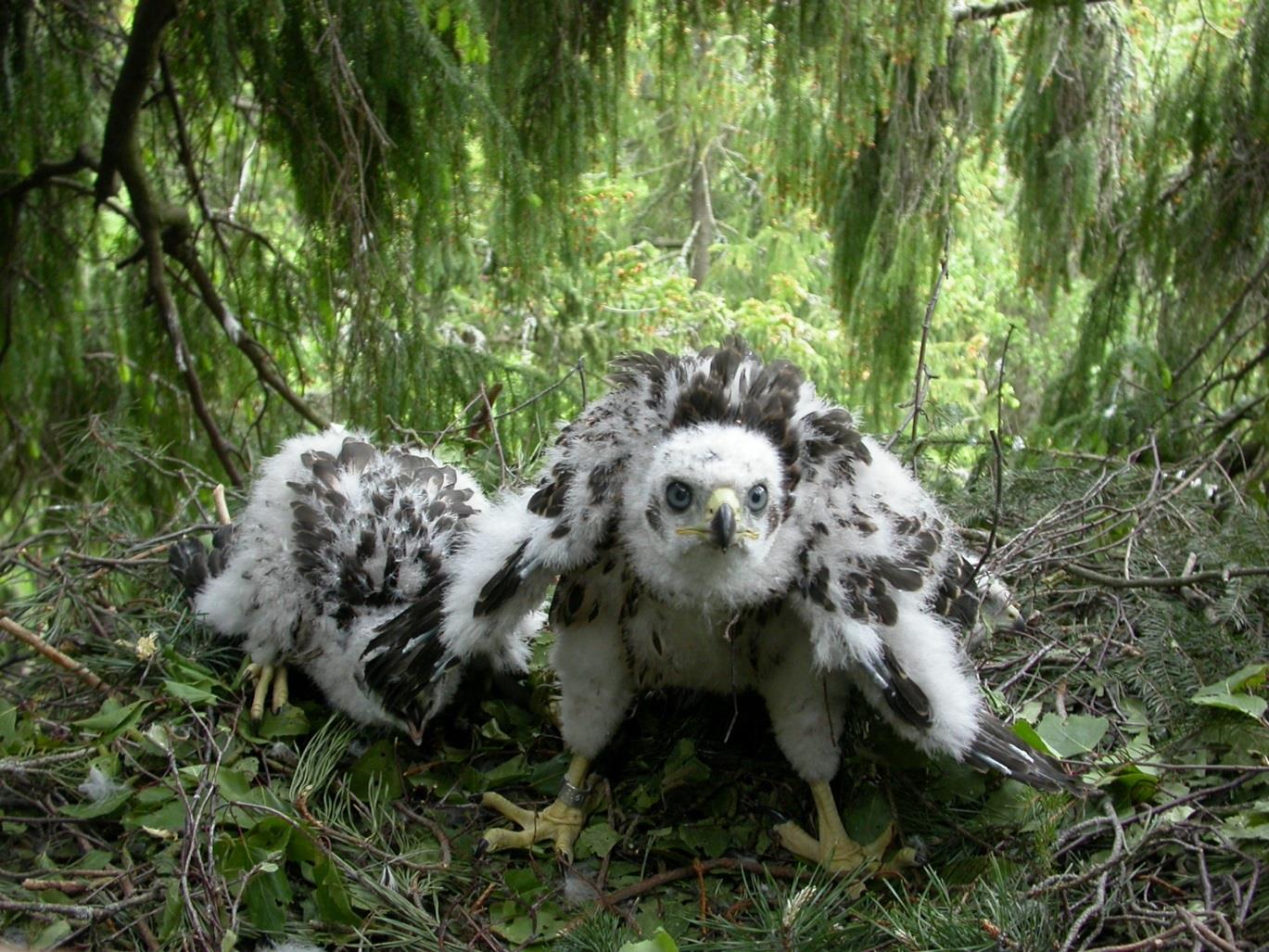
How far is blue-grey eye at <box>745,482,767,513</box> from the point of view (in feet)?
7.66

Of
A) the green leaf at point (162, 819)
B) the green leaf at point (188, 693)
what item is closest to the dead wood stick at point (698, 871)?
the green leaf at point (162, 819)

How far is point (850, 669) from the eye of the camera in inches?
97.7

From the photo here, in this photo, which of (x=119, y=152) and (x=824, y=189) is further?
(x=824, y=189)

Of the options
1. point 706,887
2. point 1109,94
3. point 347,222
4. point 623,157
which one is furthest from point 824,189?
point 623,157

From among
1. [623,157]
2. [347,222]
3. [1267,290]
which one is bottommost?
[623,157]

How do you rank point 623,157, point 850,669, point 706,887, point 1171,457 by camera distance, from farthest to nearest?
1. point 623,157
2. point 1171,457
3. point 706,887
4. point 850,669

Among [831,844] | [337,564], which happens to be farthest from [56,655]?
[831,844]

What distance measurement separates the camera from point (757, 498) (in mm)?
2354

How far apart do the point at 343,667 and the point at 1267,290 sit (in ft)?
12.3

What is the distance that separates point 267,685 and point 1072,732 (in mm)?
2375

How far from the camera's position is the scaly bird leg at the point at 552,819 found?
2.78 metres

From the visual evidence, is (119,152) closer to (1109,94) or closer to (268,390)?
(268,390)

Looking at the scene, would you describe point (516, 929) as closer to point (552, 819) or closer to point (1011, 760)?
point (552, 819)

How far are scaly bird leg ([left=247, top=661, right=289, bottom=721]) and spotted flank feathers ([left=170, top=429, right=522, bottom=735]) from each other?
3cm
